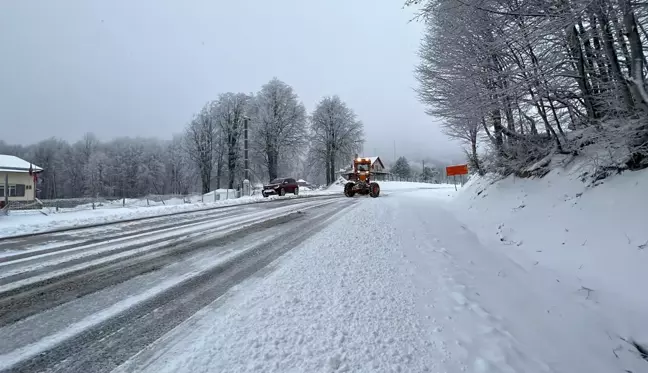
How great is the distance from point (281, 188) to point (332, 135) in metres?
21.0

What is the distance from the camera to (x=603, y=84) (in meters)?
6.26

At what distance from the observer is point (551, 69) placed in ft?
21.4

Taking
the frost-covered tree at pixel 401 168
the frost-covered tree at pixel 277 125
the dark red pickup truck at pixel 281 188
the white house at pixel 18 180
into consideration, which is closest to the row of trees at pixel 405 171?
the frost-covered tree at pixel 401 168

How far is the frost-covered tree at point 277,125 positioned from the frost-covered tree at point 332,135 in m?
6.18

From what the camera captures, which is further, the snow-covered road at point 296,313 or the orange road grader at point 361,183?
the orange road grader at point 361,183

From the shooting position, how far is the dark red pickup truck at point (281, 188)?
25312mm

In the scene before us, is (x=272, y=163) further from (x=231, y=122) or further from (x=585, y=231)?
(x=585, y=231)

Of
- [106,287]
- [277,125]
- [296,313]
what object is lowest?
[296,313]

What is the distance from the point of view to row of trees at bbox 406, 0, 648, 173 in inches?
193

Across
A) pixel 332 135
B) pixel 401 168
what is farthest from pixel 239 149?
pixel 401 168

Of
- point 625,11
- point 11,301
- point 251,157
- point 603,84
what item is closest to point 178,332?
point 11,301

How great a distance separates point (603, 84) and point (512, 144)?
4650 millimetres

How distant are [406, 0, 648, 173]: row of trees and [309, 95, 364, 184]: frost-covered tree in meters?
32.9

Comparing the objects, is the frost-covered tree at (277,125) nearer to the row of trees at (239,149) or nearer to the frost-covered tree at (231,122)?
the row of trees at (239,149)
